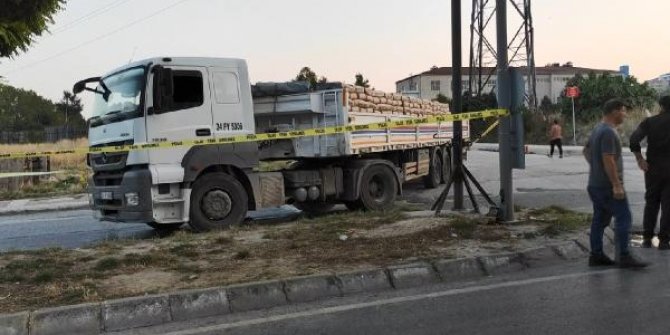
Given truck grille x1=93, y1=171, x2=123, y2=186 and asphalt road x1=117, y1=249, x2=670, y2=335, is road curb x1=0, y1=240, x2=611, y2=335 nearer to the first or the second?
asphalt road x1=117, y1=249, x2=670, y2=335

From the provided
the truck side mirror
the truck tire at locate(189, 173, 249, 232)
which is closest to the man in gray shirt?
the truck tire at locate(189, 173, 249, 232)

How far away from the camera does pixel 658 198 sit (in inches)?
308

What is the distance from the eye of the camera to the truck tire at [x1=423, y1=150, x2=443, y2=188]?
1602 centimetres

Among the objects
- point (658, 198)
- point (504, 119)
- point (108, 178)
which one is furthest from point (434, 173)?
point (108, 178)

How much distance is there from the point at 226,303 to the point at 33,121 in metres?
112

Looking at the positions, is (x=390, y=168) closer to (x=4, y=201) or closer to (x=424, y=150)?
(x=424, y=150)

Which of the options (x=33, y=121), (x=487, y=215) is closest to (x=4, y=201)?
(x=487, y=215)

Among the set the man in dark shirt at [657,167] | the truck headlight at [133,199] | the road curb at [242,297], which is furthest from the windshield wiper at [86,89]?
the man in dark shirt at [657,167]

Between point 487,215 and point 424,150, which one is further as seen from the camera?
point 424,150

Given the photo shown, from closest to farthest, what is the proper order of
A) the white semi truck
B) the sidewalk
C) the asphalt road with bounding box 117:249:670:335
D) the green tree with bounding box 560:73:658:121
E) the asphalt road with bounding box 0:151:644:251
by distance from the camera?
the asphalt road with bounding box 117:249:670:335 < the white semi truck < the asphalt road with bounding box 0:151:644:251 < the sidewalk < the green tree with bounding box 560:73:658:121

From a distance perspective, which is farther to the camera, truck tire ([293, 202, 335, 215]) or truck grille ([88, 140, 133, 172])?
truck tire ([293, 202, 335, 215])

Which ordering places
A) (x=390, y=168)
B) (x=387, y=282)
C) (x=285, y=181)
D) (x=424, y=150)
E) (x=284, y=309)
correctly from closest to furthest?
1. (x=284, y=309)
2. (x=387, y=282)
3. (x=285, y=181)
4. (x=390, y=168)
5. (x=424, y=150)

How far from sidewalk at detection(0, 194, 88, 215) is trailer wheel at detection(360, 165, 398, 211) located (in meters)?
7.36

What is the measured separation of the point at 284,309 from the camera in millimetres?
5551
